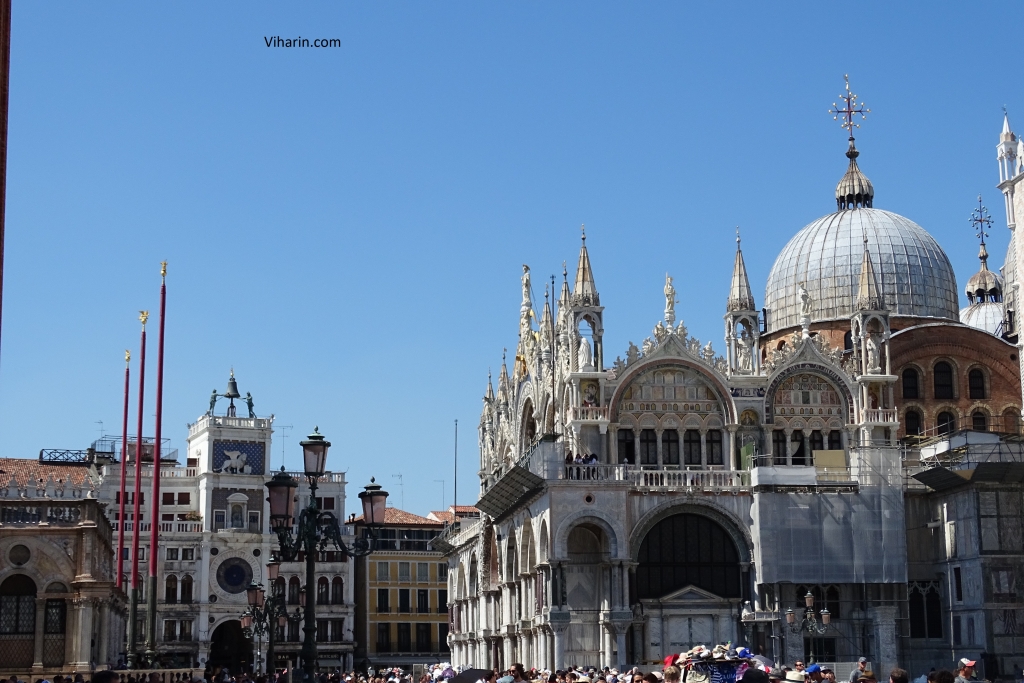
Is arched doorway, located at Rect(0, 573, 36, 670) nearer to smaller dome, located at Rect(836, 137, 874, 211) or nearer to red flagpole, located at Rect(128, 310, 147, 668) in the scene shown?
red flagpole, located at Rect(128, 310, 147, 668)

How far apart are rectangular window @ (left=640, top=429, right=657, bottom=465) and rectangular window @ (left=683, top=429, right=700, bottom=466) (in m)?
1.09

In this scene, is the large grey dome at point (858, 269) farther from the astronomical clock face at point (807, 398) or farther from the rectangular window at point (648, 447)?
the rectangular window at point (648, 447)

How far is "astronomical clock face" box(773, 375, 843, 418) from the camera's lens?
55.8 meters

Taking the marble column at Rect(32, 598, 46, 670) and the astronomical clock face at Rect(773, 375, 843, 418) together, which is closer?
the marble column at Rect(32, 598, 46, 670)

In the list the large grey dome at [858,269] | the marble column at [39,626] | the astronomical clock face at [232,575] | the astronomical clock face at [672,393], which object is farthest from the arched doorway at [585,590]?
the astronomical clock face at [232,575]

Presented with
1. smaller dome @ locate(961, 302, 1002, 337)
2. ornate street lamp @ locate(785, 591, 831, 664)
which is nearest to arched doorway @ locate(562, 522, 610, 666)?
ornate street lamp @ locate(785, 591, 831, 664)

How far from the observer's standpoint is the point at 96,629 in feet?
139

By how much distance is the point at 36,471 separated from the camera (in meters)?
80.8

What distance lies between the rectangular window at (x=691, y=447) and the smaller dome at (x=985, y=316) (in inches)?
989

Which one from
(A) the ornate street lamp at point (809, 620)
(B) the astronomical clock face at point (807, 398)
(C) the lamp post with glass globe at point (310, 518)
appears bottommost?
(A) the ornate street lamp at point (809, 620)

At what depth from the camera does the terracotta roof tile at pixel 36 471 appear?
7862cm

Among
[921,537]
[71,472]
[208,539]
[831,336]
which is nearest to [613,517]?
[921,537]

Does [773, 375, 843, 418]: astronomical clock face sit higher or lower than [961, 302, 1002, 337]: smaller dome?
lower

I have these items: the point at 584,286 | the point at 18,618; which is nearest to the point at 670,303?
the point at 584,286
